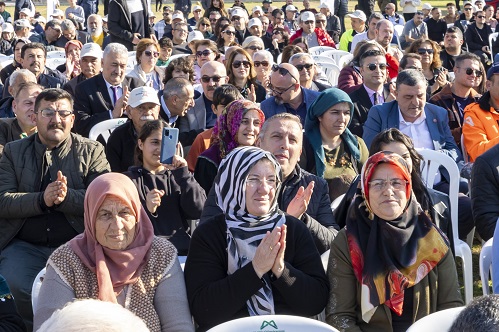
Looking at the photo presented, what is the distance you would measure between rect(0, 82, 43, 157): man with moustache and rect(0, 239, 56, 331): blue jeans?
1173 mm

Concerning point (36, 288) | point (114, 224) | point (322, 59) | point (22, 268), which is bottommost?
point (22, 268)

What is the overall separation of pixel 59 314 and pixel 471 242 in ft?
14.9

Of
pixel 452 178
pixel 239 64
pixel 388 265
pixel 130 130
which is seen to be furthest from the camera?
pixel 239 64

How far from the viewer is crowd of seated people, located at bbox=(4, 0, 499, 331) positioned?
3535mm

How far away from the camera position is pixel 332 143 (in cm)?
566

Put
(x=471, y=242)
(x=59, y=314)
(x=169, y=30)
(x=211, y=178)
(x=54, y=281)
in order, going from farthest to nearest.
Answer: (x=169, y=30) < (x=471, y=242) < (x=211, y=178) < (x=54, y=281) < (x=59, y=314)

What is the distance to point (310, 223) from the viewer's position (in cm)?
412

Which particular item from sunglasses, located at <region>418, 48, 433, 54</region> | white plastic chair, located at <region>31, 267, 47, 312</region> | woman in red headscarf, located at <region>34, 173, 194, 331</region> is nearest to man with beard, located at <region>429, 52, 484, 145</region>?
sunglasses, located at <region>418, 48, 433, 54</region>

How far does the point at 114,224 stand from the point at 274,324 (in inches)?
36.2

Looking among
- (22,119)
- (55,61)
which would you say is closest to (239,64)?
(22,119)

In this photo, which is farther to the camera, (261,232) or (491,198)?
(491,198)

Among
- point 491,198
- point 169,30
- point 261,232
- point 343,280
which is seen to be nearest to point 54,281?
point 261,232

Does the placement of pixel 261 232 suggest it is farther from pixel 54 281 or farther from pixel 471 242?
pixel 471 242

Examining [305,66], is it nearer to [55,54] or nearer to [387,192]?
[387,192]
